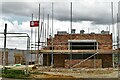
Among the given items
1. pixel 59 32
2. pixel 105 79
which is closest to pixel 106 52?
pixel 59 32

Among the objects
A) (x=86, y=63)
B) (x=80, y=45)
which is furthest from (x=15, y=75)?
(x=80, y=45)

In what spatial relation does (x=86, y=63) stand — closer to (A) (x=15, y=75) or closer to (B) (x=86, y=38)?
(B) (x=86, y=38)

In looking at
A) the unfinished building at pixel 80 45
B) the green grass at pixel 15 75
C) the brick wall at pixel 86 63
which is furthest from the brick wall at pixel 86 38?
the green grass at pixel 15 75

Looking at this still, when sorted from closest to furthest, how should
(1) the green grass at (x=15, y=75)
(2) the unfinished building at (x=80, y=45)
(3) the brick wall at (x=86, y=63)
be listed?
(1) the green grass at (x=15, y=75)
(3) the brick wall at (x=86, y=63)
(2) the unfinished building at (x=80, y=45)

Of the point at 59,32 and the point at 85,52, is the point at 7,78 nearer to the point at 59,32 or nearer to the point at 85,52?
the point at 85,52

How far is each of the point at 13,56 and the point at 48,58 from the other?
28.9 feet

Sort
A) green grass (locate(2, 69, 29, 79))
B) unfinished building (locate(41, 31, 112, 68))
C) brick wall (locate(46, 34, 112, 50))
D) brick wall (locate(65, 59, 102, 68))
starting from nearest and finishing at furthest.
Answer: green grass (locate(2, 69, 29, 79))
brick wall (locate(65, 59, 102, 68))
unfinished building (locate(41, 31, 112, 68))
brick wall (locate(46, 34, 112, 50))

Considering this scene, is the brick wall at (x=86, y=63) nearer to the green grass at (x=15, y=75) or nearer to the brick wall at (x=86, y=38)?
the brick wall at (x=86, y=38)

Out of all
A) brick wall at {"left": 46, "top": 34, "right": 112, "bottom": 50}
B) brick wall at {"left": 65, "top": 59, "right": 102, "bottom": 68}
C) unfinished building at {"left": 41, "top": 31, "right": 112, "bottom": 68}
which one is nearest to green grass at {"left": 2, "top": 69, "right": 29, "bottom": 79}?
brick wall at {"left": 65, "top": 59, "right": 102, "bottom": 68}

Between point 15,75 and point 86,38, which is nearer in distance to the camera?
point 15,75

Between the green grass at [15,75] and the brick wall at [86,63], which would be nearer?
the green grass at [15,75]

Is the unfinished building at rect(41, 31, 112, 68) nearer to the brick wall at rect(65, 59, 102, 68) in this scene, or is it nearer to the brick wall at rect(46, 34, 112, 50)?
the brick wall at rect(46, 34, 112, 50)

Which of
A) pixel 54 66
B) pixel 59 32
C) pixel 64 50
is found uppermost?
pixel 59 32

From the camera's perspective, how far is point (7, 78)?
14.0m
